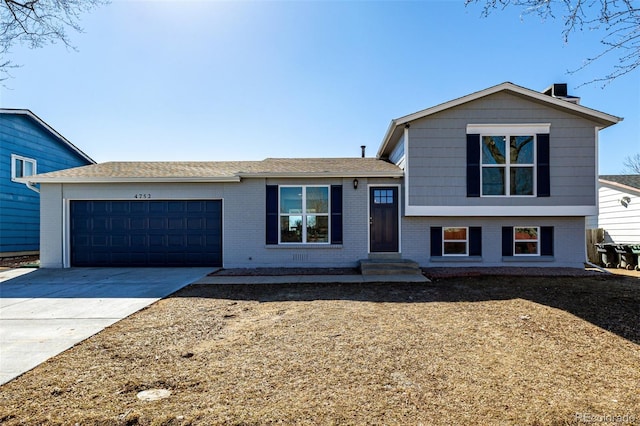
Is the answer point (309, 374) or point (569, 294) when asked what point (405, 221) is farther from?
point (309, 374)

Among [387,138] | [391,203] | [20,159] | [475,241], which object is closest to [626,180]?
[475,241]

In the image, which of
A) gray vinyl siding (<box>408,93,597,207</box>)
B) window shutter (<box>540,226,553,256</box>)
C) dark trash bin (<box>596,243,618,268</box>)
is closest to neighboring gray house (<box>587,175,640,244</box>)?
dark trash bin (<box>596,243,618,268</box>)

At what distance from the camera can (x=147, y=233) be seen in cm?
1020

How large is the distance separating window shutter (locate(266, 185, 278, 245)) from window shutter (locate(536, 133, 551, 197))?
24.6 feet

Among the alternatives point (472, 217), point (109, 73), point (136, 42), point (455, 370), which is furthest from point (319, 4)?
point (455, 370)

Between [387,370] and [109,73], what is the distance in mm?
10650

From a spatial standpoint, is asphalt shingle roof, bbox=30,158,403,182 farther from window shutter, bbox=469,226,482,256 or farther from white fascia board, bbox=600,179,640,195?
white fascia board, bbox=600,179,640,195

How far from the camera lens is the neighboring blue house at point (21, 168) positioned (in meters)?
12.8

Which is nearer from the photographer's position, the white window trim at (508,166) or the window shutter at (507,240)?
the white window trim at (508,166)

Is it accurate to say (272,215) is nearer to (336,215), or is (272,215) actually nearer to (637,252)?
(336,215)

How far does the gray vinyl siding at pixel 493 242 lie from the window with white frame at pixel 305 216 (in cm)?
248

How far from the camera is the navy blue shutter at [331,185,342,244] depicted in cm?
993

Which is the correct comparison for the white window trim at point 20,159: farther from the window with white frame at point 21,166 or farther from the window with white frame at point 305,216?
the window with white frame at point 305,216

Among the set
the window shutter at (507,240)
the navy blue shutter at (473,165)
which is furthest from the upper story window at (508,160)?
the window shutter at (507,240)
